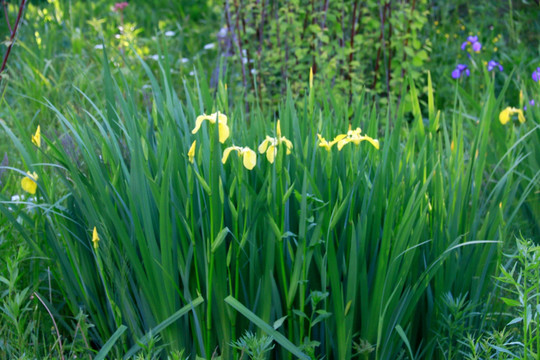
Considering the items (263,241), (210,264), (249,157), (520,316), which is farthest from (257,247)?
(520,316)

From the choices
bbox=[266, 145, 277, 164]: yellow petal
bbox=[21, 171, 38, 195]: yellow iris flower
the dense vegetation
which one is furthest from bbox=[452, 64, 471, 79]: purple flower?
bbox=[21, 171, 38, 195]: yellow iris flower

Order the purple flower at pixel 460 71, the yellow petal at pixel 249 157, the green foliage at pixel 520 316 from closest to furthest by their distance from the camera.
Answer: the green foliage at pixel 520 316
the yellow petal at pixel 249 157
the purple flower at pixel 460 71

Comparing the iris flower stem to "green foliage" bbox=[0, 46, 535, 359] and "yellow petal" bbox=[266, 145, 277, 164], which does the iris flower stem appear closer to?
"green foliage" bbox=[0, 46, 535, 359]

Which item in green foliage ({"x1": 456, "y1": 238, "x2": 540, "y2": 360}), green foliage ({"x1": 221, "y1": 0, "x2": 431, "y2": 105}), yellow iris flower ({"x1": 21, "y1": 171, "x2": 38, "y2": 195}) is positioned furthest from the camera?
green foliage ({"x1": 221, "y1": 0, "x2": 431, "y2": 105})

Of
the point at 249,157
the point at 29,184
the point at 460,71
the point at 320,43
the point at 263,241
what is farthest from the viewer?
the point at 460,71

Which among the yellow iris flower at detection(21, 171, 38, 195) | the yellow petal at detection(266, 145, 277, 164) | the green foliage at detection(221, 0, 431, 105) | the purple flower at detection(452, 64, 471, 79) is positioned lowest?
the purple flower at detection(452, 64, 471, 79)

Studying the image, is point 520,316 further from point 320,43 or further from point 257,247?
point 320,43

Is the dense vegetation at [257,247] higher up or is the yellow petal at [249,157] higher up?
the yellow petal at [249,157]

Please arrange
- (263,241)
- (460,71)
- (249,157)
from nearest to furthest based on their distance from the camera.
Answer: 1. (249,157)
2. (263,241)
3. (460,71)

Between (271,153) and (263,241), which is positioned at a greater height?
(271,153)

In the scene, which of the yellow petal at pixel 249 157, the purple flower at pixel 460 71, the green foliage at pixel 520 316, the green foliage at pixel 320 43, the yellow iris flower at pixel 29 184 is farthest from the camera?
the purple flower at pixel 460 71

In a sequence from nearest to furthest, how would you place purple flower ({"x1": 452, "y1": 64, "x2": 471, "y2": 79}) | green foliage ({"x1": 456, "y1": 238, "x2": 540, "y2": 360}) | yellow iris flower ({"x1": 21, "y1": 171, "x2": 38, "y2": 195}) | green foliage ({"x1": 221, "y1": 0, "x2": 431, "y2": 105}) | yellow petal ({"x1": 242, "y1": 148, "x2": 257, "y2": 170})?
green foliage ({"x1": 456, "y1": 238, "x2": 540, "y2": 360}) → yellow petal ({"x1": 242, "y1": 148, "x2": 257, "y2": 170}) → yellow iris flower ({"x1": 21, "y1": 171, "x2": 38, "y2": 195}) → green foliage ({"x1": 221, "y1": 0, "x2": 431, "y2": 105}) → purple flower ({"x1": 452, "y1": 64, "x2": 471, "y2": 79})

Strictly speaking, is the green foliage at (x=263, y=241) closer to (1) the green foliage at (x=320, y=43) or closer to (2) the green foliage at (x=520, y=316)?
(2) the green foliage at (x=520, y=316)

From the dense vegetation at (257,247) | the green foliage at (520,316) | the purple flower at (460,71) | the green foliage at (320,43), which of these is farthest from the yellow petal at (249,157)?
the purple flower at (460,71)
